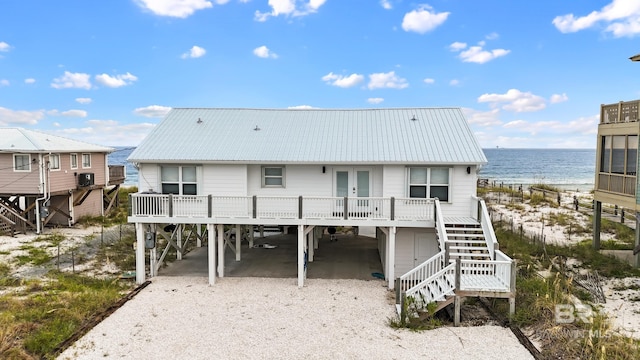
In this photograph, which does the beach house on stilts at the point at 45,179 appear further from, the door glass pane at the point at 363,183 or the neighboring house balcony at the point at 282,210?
the door glass pane at the point at 363,183

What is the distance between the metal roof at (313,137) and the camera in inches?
660

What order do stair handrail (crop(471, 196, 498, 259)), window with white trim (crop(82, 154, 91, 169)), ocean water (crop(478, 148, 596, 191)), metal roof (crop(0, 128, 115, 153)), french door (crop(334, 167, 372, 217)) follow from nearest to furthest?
stair handrail (crop(471, 196, 498, 259)) → french door (crop(334, 167, 372, 217)) → metal roof (crop(0, 128, 115, 153)) → window with white trim (crop(82, 154, 91, 169)) → ocean water (crop(478, 148, 596, 191))

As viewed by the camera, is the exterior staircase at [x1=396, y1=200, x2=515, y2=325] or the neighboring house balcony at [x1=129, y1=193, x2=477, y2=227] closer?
the exterior staircase at [x1=396, y1=200, x2=515, y2=325]

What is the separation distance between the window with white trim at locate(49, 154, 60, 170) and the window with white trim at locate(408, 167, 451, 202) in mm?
20904

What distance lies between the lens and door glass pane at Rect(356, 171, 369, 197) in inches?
690

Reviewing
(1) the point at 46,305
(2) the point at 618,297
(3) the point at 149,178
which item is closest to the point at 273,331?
(1) the point at 46,305

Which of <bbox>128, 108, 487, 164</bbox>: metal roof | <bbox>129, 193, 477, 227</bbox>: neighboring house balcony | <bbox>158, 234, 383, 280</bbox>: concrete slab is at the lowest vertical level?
<bbox>158, 234, 383, 280</bbox>: concrete slab

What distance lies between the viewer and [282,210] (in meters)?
16.9

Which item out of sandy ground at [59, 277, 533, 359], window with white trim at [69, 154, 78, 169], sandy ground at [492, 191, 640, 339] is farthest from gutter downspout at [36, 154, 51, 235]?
sandy ground at [492, 191, 640, 339]

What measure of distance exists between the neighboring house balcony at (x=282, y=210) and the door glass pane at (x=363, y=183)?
24.8 inches

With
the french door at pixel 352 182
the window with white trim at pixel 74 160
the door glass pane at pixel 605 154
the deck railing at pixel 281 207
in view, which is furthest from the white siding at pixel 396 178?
the window with white trim at pixel 74 160

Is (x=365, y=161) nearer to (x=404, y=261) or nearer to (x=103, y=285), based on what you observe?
(x=404, y=261)

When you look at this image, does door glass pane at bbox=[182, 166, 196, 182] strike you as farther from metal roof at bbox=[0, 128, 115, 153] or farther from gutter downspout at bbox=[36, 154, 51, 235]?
gutter downspout at bbox=[36, 154, 51, 235]

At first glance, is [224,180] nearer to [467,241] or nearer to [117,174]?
[467,241]
